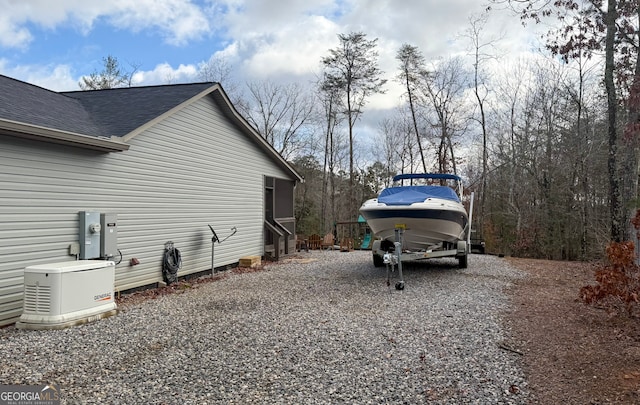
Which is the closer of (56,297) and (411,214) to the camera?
(56,297)

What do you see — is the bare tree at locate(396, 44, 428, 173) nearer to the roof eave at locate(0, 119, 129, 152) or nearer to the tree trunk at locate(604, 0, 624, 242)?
the tree trunk at locate(604, 0, 624, 242)

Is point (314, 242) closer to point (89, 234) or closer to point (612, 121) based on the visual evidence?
point (612, 121)

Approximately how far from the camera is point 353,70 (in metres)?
21.3

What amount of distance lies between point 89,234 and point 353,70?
1732 centimetres

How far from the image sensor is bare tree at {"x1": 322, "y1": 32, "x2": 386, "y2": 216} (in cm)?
2098

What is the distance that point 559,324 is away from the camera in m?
5.26

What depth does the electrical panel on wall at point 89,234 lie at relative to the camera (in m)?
6.44

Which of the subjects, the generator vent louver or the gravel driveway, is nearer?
the gravel driveway

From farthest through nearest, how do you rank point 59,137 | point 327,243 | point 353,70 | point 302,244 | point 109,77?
point 109,77
point 353,70
point 327,243
point 302,244
point 59,137

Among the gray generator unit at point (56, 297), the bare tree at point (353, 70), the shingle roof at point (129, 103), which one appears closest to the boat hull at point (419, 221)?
the shingle roof at point (129, 103)

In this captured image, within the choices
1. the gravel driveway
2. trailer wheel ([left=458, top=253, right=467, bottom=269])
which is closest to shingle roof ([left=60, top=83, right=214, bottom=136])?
the gravel driveway

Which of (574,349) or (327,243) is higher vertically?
(327,243)

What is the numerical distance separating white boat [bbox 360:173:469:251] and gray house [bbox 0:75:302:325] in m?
3.91

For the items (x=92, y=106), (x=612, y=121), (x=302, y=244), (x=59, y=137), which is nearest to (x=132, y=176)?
(x=59, y=137)
